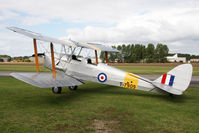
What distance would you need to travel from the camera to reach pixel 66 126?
4660 millimetres

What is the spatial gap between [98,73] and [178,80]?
3873 mm

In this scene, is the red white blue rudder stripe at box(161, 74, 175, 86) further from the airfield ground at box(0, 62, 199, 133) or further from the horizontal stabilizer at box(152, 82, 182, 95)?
the airfield ground at box(0, 62, 199, 133)

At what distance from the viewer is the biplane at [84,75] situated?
718cm

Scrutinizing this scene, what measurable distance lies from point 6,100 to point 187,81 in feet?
25.7

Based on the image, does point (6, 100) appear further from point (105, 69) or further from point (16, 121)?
point (105, 69)

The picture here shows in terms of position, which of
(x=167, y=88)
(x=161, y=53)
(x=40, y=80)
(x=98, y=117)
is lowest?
(x=98, y=117)

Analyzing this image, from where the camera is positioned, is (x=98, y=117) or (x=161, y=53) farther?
(x=161, y=53)

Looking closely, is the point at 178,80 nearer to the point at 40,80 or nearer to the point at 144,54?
the point at 40,80

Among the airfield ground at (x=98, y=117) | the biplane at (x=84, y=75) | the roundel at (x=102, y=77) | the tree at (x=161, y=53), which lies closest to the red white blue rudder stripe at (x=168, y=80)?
the biplane at (x=84, y=75)

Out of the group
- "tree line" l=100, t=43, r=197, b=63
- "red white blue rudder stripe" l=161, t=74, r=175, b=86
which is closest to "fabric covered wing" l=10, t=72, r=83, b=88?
"red white blue rudder stripe" l=161, t=74, r=175, b=86

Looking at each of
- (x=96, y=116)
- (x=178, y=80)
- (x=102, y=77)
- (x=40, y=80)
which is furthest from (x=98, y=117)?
(x=178, y=80)

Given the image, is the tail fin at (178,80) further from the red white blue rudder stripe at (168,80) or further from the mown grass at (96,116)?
the mown grass at (96,116)

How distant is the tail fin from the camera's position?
7.07 meters

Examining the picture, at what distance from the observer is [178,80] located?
286 inches
